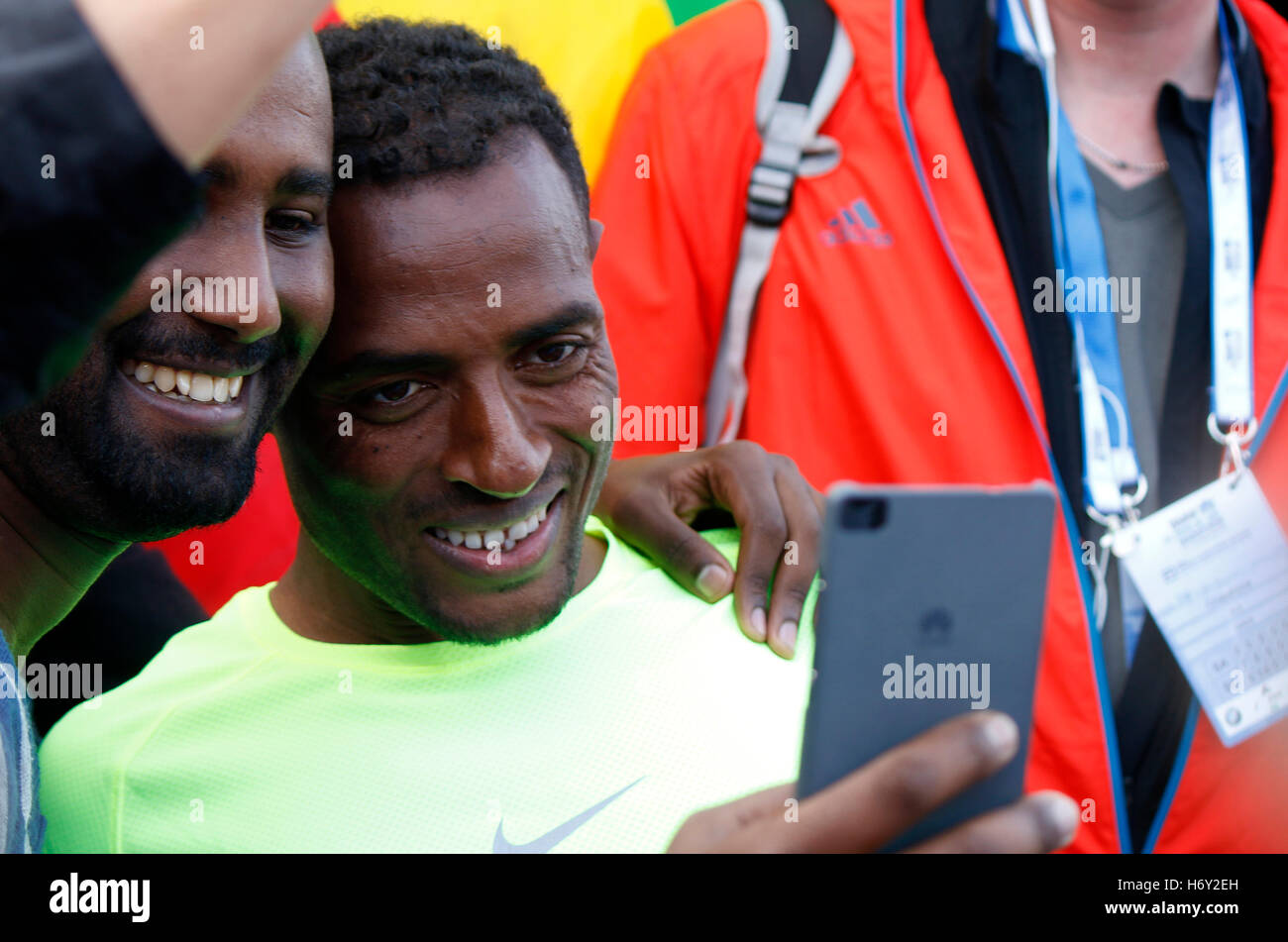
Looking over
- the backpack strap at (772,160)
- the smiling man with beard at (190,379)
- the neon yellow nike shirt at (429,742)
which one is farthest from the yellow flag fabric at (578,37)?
the neon yellow nike shirt at (429,742)

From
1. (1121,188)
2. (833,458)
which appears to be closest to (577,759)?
(833,458)

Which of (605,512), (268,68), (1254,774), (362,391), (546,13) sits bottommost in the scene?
(1254,774)

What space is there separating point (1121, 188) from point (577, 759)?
1.72 meters

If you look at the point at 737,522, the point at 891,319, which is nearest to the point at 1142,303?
the point at 891,319

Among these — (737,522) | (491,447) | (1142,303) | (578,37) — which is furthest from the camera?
(578,37)

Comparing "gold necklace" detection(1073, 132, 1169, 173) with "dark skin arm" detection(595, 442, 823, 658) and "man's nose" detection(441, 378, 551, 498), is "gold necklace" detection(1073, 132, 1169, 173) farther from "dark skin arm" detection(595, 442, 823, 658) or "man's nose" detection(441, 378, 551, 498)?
"man's nose" detection(441, 378, 551, 498)

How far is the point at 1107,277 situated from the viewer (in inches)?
102

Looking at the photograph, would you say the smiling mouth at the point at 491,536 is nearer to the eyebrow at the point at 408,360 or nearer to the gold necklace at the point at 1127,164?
the eyebrow at the point at 408,360

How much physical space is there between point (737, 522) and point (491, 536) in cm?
47

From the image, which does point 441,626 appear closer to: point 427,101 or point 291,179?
point 291,179

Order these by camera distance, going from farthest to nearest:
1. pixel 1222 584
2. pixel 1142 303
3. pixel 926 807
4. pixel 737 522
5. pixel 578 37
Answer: pixel 578 37 < pixel 1142 303 < pixel 1222 584 < pixel 737 522 < pixel 926 807

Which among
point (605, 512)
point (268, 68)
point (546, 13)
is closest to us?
point (268, 68)
